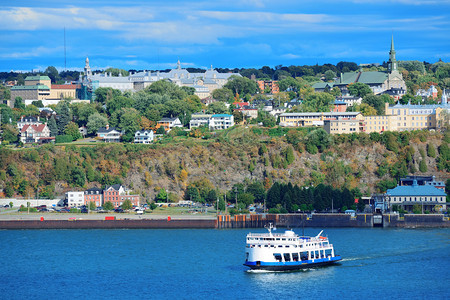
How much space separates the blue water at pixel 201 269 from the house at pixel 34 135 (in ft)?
113

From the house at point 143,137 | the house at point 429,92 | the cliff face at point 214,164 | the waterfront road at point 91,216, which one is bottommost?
the waterfront road at point 91,216

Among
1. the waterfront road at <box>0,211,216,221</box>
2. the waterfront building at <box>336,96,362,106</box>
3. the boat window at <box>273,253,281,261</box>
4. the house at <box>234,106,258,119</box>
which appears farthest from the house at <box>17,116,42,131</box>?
the boat window at <box>273,253,281,261</box>

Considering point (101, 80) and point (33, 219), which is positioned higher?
point (101, 80)

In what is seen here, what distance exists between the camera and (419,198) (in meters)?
86.2

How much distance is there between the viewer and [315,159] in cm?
9962

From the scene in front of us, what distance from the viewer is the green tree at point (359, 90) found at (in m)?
130

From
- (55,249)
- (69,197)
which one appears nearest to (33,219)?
(69,197)

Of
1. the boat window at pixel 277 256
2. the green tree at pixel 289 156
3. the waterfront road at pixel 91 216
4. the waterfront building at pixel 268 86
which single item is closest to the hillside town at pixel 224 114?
the green tree at pixel 289 156

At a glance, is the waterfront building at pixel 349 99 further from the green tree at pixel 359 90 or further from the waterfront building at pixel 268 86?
the waterfront building at pixel 268 86

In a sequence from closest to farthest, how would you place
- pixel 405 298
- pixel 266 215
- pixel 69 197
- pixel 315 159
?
1. pixel 405 298
2. pixel 266 215
3. pixel 69 197
4. pixel 315 159

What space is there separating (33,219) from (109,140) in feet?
86.7

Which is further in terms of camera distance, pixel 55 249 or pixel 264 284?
pixel 55 249

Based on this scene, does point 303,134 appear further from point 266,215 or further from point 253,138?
point 266,215

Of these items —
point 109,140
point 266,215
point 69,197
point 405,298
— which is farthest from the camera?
point 109,140
